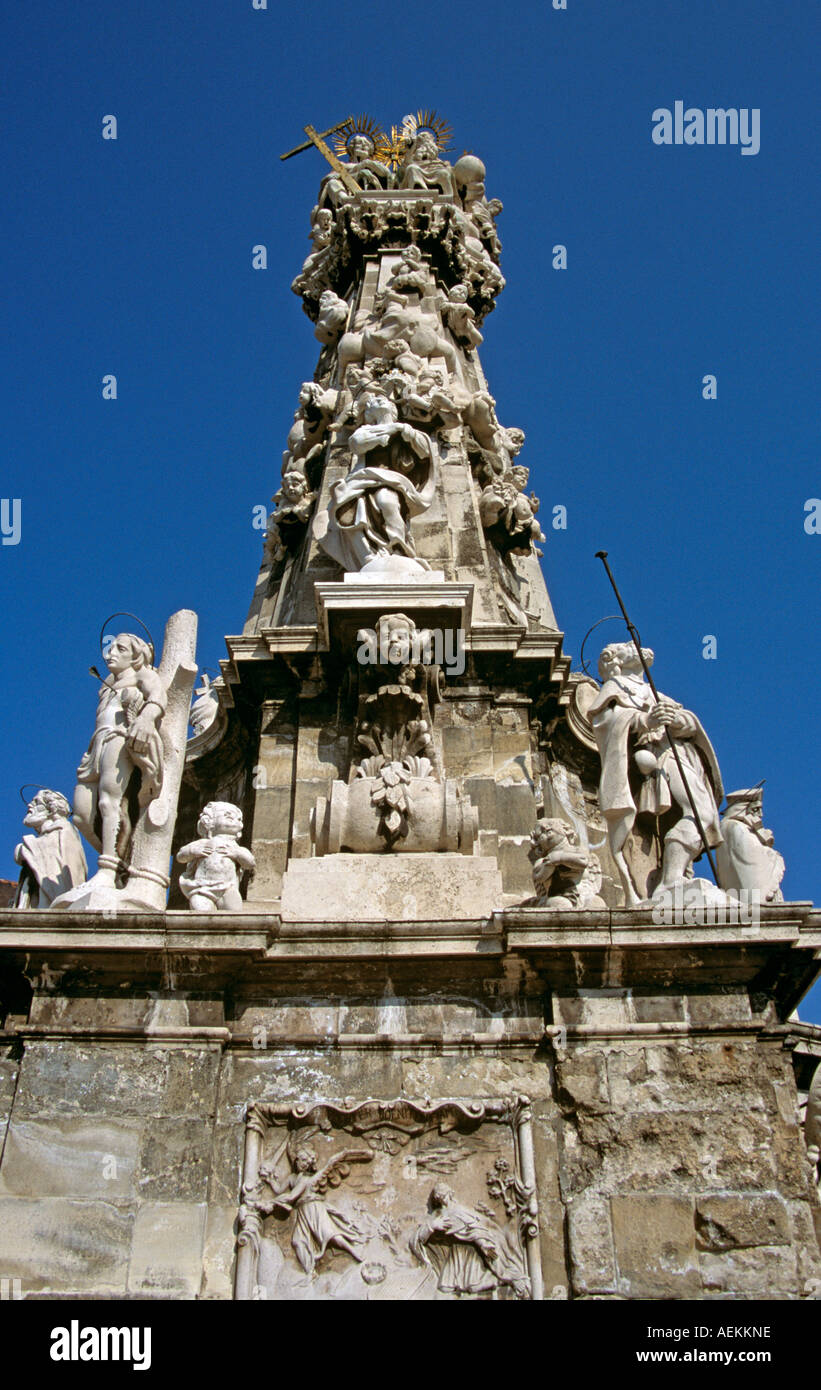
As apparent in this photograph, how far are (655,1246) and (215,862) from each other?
3416 mm

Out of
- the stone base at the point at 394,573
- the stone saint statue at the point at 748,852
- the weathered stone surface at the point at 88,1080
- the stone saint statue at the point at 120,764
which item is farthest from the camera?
the stone base at the point at 394,573

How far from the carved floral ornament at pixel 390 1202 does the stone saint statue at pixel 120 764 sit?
93.0 inches

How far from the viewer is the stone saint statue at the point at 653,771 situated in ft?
27.8

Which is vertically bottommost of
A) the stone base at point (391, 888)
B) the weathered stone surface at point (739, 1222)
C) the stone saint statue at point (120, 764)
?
the weathered stone surface at point (739, 1222)

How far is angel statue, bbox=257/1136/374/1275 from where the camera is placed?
21.8 ft

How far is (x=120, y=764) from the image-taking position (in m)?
8.77

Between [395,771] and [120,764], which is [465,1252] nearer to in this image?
[395,771]

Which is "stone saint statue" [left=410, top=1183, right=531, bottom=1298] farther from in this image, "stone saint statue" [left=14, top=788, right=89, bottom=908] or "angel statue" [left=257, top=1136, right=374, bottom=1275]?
"stone saint statue" [left=14, top=788, right=89, bottom=908]

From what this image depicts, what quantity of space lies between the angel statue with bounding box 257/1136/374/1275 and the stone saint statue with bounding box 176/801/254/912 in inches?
60.4

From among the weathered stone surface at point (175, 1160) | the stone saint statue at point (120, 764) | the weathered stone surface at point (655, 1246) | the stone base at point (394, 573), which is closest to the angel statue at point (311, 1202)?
the weathered stone surface at point (175, 1160)

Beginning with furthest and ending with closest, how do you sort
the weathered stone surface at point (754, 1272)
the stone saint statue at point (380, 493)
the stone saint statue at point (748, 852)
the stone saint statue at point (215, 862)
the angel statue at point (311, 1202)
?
the stone saint statue at point (380, 493)
the stone saint statue at point (748, 852)
the stone saint statue at point (215, 862)
the angel statue at point (311, 1202)
the weathered stone surface at point (754, 1272)

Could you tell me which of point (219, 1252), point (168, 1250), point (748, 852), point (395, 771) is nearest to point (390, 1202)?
point (219, 1252)

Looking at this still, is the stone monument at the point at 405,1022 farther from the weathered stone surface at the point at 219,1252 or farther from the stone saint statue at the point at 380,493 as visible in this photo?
Result: the stone saint statue at the point at 380,493
